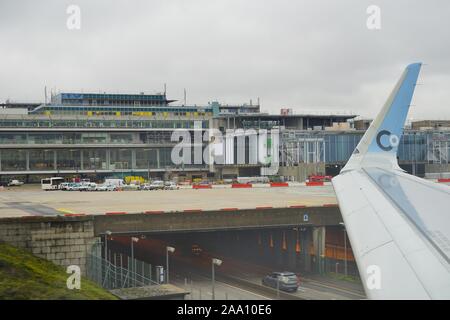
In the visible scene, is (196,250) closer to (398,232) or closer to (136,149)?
(398,232)

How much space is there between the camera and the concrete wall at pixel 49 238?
3572 centimetres

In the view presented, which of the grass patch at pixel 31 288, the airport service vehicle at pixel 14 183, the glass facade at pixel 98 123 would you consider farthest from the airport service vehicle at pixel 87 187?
the grass patch at pixel 31 288

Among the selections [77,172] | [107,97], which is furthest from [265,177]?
[107,97]

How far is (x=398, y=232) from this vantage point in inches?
485

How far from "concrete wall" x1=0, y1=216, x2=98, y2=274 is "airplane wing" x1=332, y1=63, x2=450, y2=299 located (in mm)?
19734

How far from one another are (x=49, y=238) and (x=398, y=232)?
1115 inches

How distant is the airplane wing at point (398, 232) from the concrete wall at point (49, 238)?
19.7m

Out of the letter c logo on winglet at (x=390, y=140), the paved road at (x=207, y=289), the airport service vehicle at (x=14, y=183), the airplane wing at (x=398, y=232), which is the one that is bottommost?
the paved road at (x=207, y=289)

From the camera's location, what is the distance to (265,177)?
383 feet

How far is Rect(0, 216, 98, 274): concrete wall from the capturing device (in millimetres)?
35719

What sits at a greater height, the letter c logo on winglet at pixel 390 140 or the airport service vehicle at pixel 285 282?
the letter c logo on winglet at pixel 390 140

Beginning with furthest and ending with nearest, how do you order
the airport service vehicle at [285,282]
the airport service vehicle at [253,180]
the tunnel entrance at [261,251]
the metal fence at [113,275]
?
the airport service vehicle at [253,180] → the tunnel entrance at [261,251] → the airport service vehicle at [285,282] → the metal fence at [113,275]

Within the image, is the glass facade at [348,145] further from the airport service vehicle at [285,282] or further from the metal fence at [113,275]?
the airport service vehicle at [285,282]
